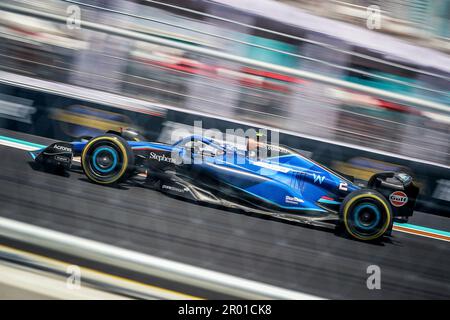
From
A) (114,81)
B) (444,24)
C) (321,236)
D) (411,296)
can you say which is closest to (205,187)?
(321,236)

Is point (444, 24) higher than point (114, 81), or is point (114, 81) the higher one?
point (444, 24)

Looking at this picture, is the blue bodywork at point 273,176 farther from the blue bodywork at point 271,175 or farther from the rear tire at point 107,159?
the rear tire at point 107,159

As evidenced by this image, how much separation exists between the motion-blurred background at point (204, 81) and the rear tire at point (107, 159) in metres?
1.62

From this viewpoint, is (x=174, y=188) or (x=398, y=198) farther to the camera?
(x=398, y=198)

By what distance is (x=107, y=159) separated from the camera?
5.70m

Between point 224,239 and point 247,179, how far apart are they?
1045mm

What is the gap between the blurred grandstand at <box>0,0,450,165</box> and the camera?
817 cm

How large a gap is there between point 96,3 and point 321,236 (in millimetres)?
5729

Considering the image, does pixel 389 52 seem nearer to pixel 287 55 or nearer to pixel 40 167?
pixel 287 55

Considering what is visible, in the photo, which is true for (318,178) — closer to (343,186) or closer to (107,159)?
(343,186)

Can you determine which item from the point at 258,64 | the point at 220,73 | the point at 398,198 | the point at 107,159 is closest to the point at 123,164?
the point at 107,159

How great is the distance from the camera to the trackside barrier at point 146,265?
2.10m

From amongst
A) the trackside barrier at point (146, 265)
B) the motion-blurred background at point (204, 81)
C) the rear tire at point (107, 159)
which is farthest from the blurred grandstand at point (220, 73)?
the trackside barrier at point (146, 265)

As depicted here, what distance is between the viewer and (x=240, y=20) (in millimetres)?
9805
